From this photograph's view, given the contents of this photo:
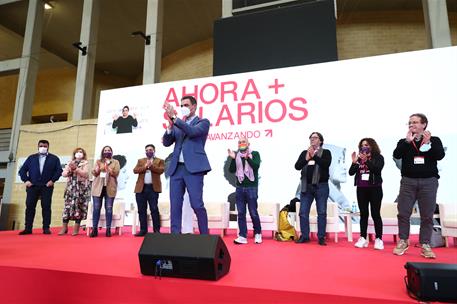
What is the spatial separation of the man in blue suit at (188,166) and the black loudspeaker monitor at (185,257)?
0.70 meters

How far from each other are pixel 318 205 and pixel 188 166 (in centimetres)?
192

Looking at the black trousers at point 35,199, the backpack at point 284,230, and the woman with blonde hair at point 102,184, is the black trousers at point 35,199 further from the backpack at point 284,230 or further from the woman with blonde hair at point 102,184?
the backpack at point 284,230

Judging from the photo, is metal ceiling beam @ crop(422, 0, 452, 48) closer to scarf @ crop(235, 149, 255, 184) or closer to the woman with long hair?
the woman with long hair

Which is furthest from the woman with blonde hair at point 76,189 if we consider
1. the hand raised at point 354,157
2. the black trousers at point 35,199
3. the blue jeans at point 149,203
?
the hand raised at point 354,157

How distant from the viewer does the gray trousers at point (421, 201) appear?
276 cm


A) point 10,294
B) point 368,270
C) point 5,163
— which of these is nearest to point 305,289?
point 368,270

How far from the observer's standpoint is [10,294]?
192cm

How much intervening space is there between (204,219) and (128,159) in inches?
184

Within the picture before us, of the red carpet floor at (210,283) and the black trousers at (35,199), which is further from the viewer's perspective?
the black trousers at (35,199)

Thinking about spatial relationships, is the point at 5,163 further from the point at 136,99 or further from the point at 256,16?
the point at 256,16

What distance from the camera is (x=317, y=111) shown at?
566 cm

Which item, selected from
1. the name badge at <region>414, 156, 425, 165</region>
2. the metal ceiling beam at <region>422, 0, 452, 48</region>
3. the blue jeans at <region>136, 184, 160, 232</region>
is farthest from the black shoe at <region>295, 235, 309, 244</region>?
the metal ceiling beam at <region>422, 0, 452, 48</region>

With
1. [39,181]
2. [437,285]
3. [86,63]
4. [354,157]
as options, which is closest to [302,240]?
[354,157]

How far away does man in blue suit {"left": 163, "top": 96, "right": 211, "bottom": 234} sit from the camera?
2.52m
